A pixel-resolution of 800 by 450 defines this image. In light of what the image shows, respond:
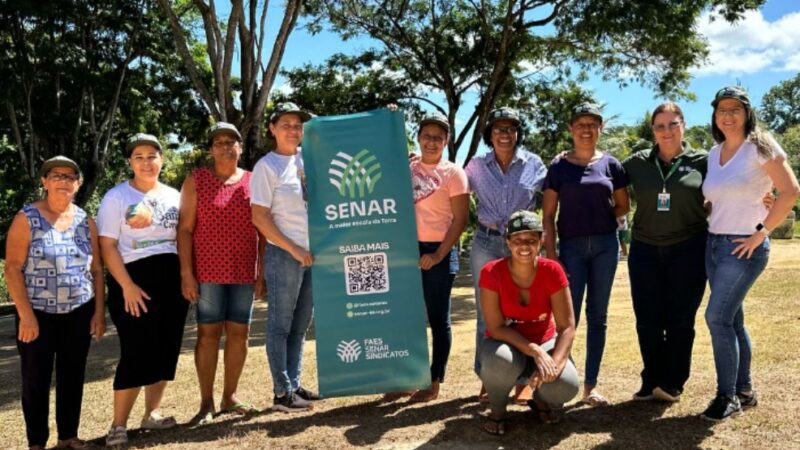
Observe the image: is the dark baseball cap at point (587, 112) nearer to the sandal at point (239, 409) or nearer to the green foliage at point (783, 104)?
the sandal at point (239, 409)

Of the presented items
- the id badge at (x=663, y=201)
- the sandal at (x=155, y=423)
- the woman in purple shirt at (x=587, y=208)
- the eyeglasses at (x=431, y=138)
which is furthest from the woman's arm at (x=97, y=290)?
the id badge at (x=663, y=201)

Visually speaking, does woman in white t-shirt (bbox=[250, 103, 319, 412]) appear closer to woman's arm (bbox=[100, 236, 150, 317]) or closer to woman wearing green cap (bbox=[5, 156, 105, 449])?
woman's arm (bbox=[100, 236, 150, 317])

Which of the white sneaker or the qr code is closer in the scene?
the white sneaker

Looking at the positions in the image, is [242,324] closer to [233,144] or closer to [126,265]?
[126,265]

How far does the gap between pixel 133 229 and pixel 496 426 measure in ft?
8.35

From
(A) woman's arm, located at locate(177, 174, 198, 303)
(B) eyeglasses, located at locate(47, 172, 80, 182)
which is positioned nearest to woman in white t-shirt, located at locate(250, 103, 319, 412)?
(A) woman's arm, located at locate(177, 174, 198, 303)

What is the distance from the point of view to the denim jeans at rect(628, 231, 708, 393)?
470cm

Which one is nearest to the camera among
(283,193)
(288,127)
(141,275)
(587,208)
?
(141,275)

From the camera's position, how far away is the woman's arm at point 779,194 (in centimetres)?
426

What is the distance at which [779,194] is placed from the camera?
4.34 m

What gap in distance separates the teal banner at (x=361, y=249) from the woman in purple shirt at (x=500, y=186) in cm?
49

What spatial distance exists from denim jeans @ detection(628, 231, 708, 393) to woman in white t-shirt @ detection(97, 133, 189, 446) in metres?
3.06

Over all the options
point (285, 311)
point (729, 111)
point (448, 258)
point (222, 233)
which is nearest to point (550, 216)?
point (448, 258)

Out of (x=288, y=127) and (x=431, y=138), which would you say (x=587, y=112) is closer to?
(x=431, y=138)
